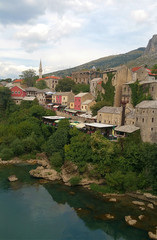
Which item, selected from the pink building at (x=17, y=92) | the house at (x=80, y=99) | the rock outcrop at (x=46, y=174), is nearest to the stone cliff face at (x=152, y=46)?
the house at (x=80, y=99)

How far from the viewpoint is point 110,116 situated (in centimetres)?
3544

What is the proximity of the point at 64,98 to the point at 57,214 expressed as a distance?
3594cm

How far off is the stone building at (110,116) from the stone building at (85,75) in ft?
92.4

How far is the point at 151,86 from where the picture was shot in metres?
35.0

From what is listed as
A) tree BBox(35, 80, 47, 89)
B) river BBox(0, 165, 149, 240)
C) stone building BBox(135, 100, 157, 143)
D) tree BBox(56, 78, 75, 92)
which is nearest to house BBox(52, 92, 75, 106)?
tree BBox(56, 78, 75, 92)

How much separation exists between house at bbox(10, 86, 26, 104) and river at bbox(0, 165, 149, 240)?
32835 millimetres

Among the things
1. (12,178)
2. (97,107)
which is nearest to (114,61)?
(97,107)

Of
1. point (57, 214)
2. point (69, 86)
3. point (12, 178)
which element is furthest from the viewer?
point (69, 86)

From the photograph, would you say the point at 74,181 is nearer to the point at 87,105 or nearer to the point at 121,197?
the point at 121,197

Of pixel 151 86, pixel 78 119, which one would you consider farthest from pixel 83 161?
pixel 151 86

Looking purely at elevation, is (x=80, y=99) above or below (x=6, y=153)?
above

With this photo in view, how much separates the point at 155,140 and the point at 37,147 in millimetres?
22207

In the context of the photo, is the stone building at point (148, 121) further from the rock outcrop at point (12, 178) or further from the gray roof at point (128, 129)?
the rock outcrop at point (12, 178)

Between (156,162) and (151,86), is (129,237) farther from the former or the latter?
(151,86)
